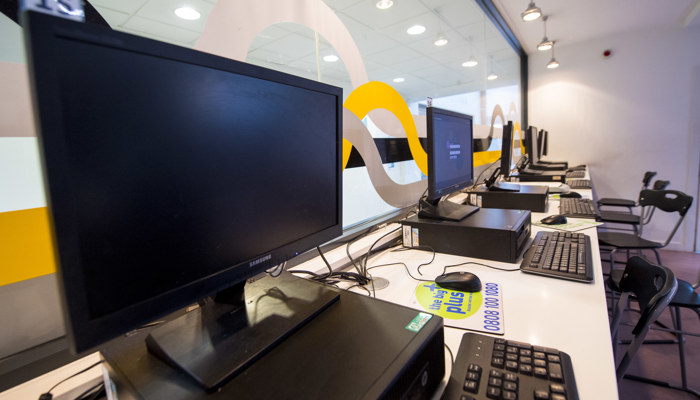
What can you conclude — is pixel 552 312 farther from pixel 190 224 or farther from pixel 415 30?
pixel 415 30

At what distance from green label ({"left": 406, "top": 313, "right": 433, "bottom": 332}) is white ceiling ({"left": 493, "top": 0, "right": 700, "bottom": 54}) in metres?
3.53

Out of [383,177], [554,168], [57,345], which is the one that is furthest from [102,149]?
[554,168]

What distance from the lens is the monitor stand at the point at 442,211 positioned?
1.25 meters

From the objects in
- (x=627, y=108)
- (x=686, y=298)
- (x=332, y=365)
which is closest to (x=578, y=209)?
(x=686, y=298)

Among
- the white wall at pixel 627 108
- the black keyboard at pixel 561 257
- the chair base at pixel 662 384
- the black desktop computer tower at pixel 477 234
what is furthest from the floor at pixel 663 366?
the white wall at pixel 627 108

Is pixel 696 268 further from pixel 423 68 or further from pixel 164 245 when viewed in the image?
pixel 164 245

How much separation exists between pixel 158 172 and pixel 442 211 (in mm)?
1090

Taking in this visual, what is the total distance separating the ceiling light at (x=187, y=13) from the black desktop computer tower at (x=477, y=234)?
997mm

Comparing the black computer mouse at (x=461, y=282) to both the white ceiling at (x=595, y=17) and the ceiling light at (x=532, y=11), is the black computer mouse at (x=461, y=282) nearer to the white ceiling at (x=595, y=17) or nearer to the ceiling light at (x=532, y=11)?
the ceiling light at (x=532, y=11)

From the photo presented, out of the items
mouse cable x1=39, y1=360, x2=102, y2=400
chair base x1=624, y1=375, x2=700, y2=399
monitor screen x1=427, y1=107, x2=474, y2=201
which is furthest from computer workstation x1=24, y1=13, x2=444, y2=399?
chair base x1=624, y1=375, x2=700, y2=399

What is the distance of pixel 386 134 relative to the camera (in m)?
1.55

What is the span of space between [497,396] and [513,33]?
15.1ft

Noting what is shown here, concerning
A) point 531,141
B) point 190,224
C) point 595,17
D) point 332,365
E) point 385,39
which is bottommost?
point 332,365

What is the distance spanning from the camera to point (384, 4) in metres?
1.65
